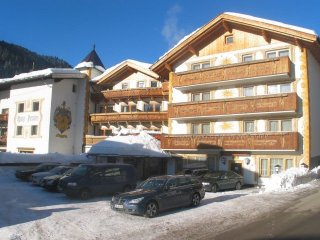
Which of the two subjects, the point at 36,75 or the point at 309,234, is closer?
the point at 309,234

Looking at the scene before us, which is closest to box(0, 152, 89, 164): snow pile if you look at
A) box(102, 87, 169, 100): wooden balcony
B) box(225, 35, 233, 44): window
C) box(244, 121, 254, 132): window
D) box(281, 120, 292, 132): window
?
box(102, 87, 169, 100): wooden balcony

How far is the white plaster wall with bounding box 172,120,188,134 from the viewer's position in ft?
115

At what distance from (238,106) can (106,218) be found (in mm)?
17799

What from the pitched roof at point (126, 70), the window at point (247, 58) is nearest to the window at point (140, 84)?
the pitched roof at point (126, 70)

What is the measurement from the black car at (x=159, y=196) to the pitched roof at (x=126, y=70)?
899 inches

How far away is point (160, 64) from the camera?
36188 mm

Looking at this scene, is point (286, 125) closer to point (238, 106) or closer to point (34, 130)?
point (238, 106)

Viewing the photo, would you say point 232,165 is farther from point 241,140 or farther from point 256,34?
point 256,34

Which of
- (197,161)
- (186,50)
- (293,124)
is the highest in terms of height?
(186,50)

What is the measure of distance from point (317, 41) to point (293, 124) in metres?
6.11

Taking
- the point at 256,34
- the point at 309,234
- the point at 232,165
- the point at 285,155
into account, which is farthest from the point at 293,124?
the point at 309,234

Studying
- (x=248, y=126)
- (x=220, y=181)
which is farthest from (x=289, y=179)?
(x=248, y=126)

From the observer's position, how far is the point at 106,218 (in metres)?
15.5

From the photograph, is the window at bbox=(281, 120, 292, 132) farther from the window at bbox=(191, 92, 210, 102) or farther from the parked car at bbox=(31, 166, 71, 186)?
the parked car at bbox=(31, 166, 71, 186)
